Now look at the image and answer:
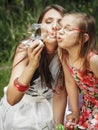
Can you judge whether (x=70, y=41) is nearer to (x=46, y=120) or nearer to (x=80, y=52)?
(x=80, y=52)

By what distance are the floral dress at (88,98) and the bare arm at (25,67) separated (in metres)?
0.33

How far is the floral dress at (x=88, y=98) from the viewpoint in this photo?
11.5 feet

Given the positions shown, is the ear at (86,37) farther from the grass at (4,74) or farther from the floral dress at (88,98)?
the grass at (4,74)

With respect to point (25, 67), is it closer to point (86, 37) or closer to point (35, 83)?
point (35, 83)

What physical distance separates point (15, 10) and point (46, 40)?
4729 millimetres

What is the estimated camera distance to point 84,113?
12.0 feet

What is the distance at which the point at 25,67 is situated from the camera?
3.58m

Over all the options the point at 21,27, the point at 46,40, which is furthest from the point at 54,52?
the point at 21,27

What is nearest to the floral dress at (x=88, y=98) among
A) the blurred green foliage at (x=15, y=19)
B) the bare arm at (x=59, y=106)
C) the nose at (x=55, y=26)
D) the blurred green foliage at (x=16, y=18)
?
the bare arm at (x=59, y=106)

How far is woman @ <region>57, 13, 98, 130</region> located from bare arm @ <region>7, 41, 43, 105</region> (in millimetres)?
192

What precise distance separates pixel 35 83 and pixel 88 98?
0.49m

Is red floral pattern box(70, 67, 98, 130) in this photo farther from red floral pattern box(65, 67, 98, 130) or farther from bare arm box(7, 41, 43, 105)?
bare arm box(7, 41, 43, 105)

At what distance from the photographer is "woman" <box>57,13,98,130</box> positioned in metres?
3.38

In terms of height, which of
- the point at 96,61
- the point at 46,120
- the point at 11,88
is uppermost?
the point at 96,61
